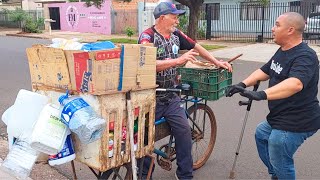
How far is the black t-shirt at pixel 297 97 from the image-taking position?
3074 mm

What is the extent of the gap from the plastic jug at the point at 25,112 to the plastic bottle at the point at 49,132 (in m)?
0.08

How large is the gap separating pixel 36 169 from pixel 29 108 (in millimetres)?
2038

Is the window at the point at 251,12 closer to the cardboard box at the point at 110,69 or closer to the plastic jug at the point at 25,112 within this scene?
the cardboard box at the point at 110,69

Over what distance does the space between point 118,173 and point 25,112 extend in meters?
1.04

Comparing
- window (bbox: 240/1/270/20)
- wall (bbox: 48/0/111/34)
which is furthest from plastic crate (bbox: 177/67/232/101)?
wall (bbox: 48/0/111/34)

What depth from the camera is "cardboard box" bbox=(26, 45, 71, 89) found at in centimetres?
275

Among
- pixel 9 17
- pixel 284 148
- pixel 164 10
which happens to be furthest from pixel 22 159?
pixel 9 17

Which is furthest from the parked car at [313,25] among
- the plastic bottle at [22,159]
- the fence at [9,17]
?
the fence at [9,17]

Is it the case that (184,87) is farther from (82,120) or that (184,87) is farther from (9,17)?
(9,17)

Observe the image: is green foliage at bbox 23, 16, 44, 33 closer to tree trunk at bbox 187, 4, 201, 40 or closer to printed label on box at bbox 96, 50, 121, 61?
tree trunk at bbox 187, 4, 201, 40

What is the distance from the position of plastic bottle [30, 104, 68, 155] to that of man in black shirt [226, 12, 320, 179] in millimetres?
1435

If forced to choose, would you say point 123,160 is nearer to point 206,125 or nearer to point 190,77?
point 190,77

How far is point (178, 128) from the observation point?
3.65 meters

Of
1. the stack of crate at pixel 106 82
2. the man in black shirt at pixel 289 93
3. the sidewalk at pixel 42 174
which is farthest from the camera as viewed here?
the sidewalk at pixel 42 174
